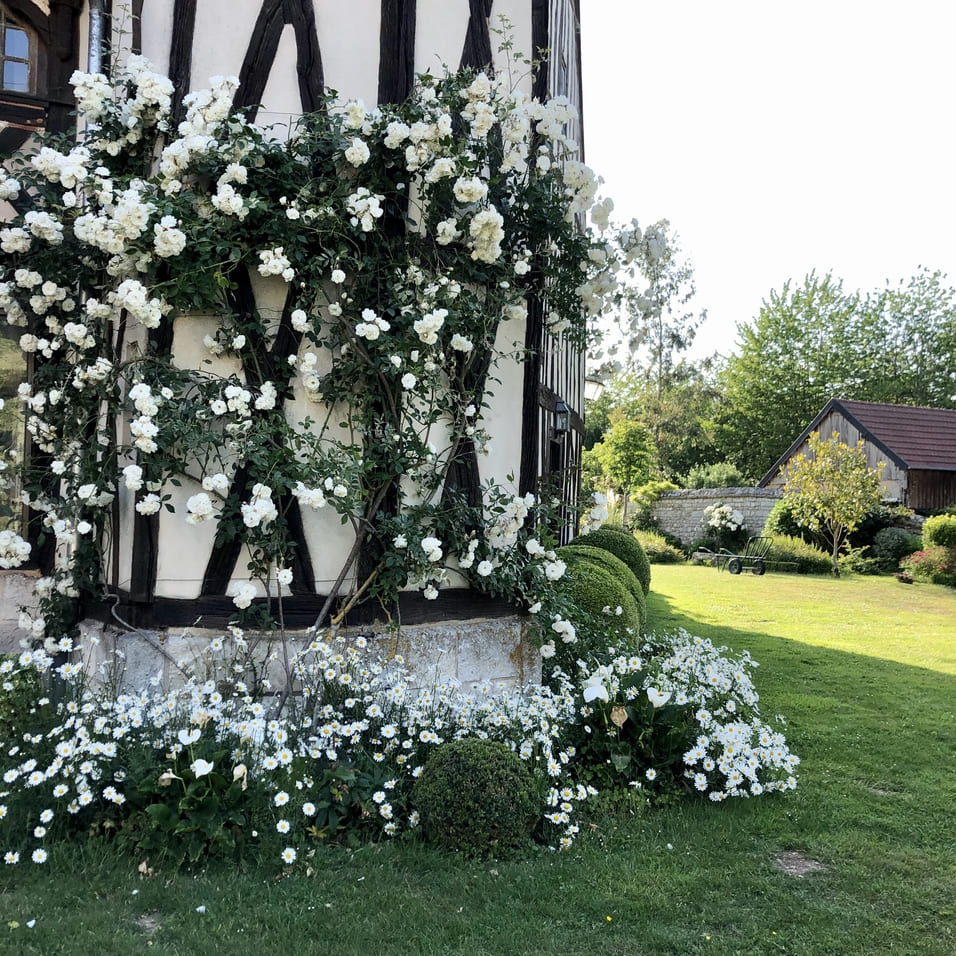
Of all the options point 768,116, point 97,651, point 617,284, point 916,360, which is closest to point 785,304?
point 916,360

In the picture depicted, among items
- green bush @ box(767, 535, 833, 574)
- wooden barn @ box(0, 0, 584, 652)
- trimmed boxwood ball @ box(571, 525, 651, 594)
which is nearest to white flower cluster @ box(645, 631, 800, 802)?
wooden barn @ box(0, 0, 584, 652)

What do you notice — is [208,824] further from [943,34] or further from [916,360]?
[916,360]

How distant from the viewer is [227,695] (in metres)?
3.83

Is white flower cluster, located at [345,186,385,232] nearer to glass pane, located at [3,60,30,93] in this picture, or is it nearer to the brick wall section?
glass pane, located at [3,60,30,93]

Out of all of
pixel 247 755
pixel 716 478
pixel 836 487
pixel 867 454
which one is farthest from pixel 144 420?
pixel 716 478

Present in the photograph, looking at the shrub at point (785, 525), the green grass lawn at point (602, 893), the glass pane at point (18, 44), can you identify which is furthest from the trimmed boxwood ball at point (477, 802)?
the shrub at point (785, 525)

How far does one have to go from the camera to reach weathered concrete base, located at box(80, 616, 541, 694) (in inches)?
151

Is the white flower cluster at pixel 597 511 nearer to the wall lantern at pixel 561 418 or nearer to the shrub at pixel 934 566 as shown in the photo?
the wall lantern at pixel 561 418

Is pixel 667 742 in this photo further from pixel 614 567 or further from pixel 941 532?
pixel 941 532

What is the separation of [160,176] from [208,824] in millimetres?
2969

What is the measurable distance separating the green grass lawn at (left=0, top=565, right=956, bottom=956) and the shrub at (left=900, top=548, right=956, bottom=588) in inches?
486

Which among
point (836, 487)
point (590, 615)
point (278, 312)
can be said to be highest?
point (278, 312)

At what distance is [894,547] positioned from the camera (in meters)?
17.2

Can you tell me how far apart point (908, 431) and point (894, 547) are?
270 inches
